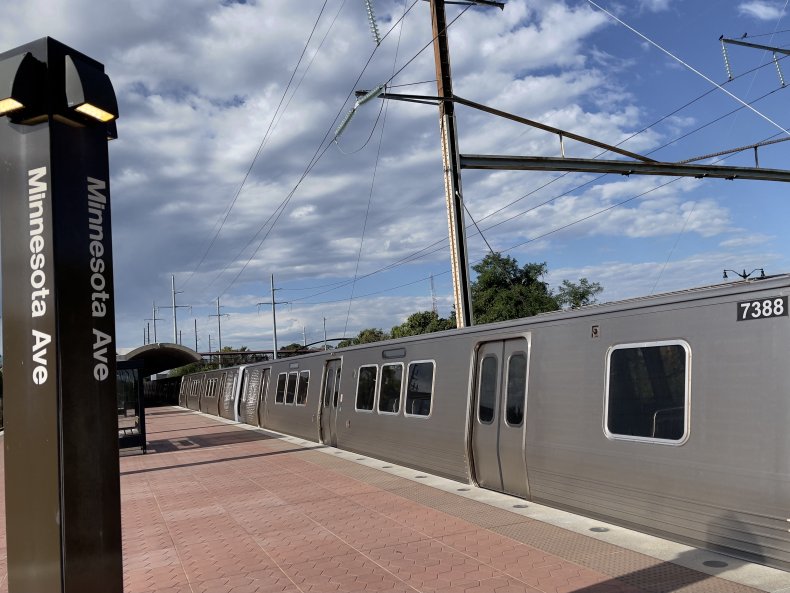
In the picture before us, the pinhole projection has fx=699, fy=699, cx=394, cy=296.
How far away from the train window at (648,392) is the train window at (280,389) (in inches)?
620

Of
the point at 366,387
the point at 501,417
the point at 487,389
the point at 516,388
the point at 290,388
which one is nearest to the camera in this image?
the point at 516,388

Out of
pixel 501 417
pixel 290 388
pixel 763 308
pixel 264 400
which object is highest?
pixel 763 308

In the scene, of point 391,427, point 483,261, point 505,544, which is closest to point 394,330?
point 483,261

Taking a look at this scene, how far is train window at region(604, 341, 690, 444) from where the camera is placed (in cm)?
657

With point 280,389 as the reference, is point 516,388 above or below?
above

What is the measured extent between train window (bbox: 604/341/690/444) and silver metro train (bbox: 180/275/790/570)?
15 millimetres

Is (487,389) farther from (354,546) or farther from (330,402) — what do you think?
(330,402)

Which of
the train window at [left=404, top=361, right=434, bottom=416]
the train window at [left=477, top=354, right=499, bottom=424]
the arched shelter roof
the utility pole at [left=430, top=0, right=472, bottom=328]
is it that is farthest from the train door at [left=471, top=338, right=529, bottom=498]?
the arched shelter roof

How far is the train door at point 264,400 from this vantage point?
2450 cm

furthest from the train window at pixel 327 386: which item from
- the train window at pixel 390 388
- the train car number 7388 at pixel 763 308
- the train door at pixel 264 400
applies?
the train car number 7388 at pixel 763 308

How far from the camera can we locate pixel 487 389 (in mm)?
9992

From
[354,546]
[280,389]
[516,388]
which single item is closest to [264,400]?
[280,389]

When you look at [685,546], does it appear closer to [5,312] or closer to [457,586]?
[457,586]

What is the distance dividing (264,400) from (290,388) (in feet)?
12.6
